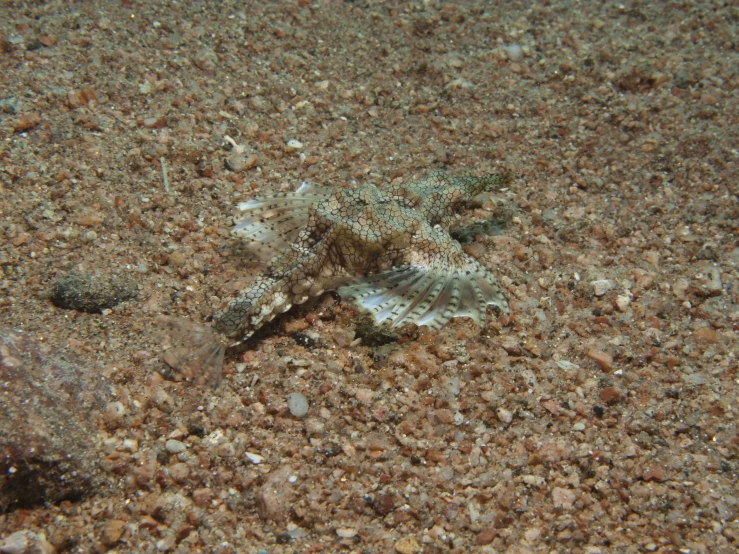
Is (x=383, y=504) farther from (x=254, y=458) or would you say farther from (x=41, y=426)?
(x=41, y=426)

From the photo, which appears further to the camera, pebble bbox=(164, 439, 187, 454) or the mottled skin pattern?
the mottled skin pattern

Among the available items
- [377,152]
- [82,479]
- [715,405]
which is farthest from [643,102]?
[82,479]

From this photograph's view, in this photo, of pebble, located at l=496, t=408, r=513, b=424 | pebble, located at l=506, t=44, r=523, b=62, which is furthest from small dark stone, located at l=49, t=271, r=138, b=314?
pebble, located at l=506, t=44, r=523, b=62

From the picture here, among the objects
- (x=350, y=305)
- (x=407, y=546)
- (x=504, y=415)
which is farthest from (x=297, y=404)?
(x=504, y=415)

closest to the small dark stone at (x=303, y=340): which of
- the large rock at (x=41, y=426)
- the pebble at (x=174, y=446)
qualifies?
the pebble at (x=174, y=446)

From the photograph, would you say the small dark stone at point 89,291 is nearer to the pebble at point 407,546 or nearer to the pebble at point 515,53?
the pebble at point 407,546

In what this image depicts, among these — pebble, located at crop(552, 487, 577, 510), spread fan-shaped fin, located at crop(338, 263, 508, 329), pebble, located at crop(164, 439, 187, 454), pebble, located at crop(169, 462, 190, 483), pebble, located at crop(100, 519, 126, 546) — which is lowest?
pebble, located at crop(100, 519, 126, 546)

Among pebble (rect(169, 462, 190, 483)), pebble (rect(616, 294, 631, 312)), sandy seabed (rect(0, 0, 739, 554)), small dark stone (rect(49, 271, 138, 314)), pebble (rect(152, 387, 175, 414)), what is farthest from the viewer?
pebble (rect(616, 294, 631, 312))

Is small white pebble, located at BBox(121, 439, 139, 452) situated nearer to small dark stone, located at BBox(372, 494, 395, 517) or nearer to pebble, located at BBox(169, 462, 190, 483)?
pebble, located at BBox(169, 462, 190, 483)
